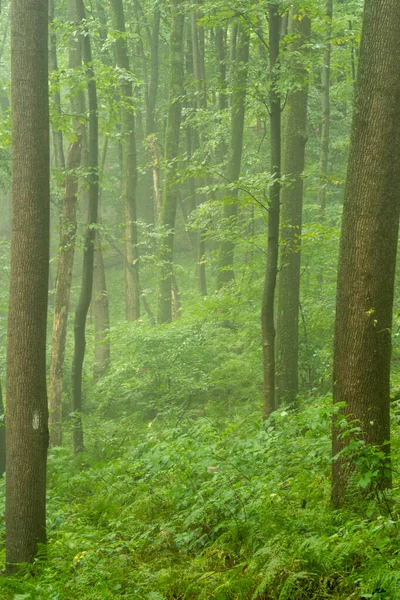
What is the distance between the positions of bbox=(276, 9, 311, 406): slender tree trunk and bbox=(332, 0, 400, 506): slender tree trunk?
5.77 meters

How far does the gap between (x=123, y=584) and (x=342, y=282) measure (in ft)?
Result: 9.91

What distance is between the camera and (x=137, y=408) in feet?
47.3

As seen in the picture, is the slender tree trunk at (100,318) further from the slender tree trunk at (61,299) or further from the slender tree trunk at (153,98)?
the slender tree trunk at (153,98)

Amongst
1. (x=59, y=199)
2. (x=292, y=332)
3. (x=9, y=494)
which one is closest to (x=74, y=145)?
(x=59, y=199)

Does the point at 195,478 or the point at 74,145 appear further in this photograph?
the point at 74,145

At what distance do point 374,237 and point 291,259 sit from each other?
6.24 metres

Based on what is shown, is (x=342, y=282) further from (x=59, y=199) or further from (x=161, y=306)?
(x=161, y=306)

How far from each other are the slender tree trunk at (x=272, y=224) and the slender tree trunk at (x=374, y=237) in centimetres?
402

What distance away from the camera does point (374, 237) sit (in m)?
5.12

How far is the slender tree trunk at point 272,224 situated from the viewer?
9305 millimetres

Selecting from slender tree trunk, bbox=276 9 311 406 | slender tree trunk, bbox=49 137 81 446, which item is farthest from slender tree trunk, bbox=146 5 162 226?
slender tree trunk, bbox=276 9 311 406

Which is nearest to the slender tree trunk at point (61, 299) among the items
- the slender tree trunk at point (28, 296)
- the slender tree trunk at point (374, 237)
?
the slender tree trunk at point (28, 296)

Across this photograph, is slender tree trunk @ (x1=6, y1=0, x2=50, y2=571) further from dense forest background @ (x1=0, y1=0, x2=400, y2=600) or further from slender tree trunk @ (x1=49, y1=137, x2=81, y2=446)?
slender tree trunk @ (x1=49, y1=137, x2=81, y2=446)

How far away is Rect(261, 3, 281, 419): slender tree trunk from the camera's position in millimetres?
9305
